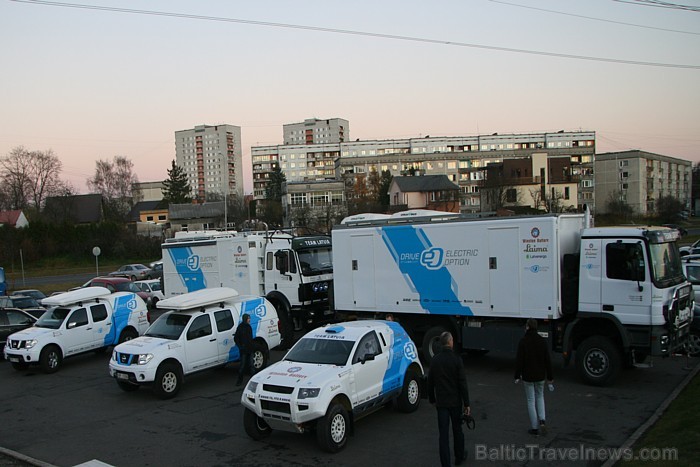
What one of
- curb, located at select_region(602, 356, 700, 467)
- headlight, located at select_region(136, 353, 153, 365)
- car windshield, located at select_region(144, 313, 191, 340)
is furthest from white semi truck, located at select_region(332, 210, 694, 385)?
headlight, located at select_region(136, 353, 153, 365)

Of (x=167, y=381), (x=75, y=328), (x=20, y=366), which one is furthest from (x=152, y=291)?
(x=167, y=381)

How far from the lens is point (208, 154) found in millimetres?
163500

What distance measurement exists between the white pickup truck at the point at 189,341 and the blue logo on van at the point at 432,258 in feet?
14.5

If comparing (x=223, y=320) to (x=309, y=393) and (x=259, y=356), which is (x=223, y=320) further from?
(x=309, y=393)

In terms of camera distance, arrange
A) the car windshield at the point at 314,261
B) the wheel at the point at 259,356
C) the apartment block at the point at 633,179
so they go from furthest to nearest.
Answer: the apartment block at the point at 633,179 < the car windshield at the point at 314,261 < the wheel at the point at 259,356

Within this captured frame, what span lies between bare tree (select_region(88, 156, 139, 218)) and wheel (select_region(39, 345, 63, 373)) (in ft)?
331

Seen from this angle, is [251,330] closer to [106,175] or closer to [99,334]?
[99,334]

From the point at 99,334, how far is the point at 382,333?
34.4 feet

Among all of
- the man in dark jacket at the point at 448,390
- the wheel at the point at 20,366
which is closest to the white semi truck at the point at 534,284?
the man in dark jacket at the point at 448,390

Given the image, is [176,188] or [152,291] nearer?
[152,291]

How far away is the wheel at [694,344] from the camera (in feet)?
44.2

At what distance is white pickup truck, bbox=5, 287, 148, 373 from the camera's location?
50.2 ft

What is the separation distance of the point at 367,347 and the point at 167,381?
17.3ft

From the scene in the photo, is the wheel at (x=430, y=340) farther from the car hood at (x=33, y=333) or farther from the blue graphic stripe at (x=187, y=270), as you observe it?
the car hood at (x=33, y=333)
